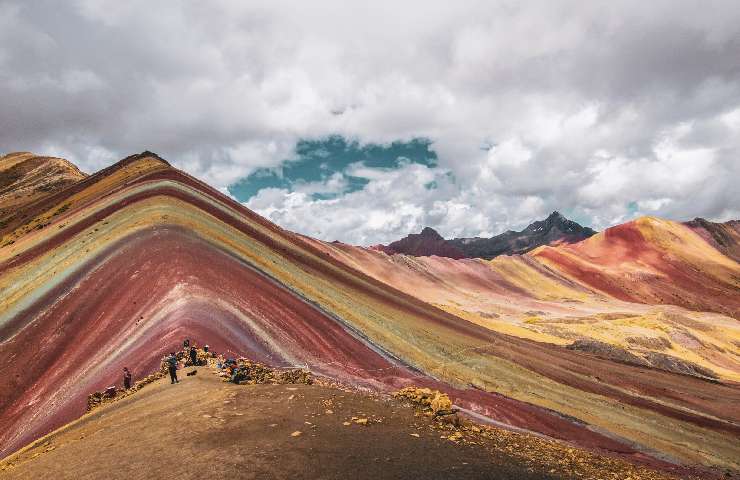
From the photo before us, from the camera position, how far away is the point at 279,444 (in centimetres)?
1323

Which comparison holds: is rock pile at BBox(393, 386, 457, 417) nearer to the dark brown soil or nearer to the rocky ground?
the rocky ground

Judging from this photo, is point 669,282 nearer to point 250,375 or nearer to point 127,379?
point 250,375

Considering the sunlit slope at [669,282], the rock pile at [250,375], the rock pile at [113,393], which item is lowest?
the rock pile at [113,393]

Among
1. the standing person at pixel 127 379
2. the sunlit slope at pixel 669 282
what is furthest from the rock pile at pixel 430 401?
the sunlit slope at pixel 669 282

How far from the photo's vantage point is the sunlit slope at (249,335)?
30172 mm

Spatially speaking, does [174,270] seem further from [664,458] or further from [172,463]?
[664,458]

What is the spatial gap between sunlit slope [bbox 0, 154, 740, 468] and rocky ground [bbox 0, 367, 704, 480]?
34.2ft

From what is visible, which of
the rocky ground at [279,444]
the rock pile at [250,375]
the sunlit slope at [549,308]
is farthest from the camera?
the sunlit slope at [549,308]

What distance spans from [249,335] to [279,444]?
64.7 ft

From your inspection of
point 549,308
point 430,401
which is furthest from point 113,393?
point 549,308

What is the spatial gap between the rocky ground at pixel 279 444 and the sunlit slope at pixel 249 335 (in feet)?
34.2

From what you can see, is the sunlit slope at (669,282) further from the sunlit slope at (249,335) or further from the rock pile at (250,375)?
the rock pile at (250,375)

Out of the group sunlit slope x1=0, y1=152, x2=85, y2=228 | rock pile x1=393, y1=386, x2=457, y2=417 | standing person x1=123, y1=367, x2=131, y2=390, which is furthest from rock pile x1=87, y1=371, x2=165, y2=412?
sunlit slope x1=0, y1=152, x2=85, y2=228

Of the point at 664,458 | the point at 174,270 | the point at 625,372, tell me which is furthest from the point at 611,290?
the point at 174,270
